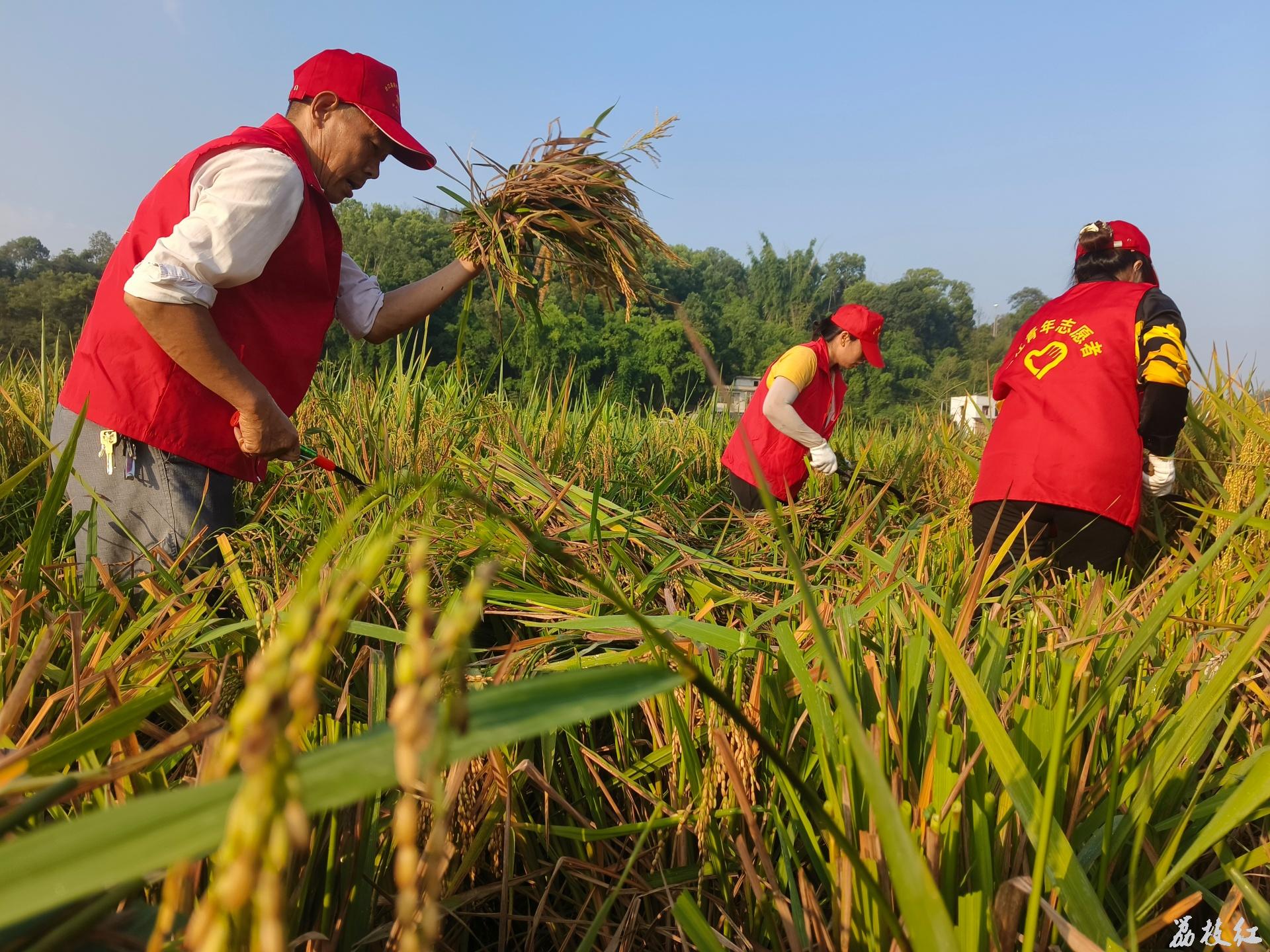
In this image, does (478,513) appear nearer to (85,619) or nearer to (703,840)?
(85,619)

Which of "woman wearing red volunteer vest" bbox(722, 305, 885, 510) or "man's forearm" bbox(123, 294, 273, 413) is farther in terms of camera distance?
"woman wearing red volunteer vest" bbox(722, 305, 885, 510)

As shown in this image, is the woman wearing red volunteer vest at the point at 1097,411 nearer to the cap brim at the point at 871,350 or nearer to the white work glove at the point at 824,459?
the white work glove at the point at 824,459

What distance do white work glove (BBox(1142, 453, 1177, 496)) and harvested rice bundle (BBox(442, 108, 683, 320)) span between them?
1.84 m

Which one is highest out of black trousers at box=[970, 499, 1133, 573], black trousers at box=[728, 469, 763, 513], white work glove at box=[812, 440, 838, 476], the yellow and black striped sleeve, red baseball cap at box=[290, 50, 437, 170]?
red baseball cap at box=[290, 50, 437, 170]

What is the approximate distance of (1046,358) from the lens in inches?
118

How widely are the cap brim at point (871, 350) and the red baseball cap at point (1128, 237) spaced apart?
1434 millimetres

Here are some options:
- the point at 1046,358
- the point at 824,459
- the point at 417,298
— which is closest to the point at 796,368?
the point at 824,459

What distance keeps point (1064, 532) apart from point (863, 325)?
69.5 inches

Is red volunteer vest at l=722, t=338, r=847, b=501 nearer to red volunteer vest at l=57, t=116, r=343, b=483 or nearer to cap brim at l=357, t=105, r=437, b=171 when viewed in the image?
cap brim at l=357, t=105, r=437, b=171

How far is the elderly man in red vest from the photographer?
1737 mm

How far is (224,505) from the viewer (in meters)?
2.08

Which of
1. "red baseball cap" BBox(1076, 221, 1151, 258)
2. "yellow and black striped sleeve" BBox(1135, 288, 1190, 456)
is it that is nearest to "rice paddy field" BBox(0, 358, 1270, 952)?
"yellow and black striped sleeve" BBox(1135, 288, 1190, 456)

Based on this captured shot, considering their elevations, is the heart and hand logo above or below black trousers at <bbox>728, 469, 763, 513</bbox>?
above

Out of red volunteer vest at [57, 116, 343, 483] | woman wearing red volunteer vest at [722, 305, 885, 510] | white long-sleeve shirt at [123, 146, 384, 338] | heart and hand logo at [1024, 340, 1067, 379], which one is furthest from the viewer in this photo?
woman wearing red volunteer vest at [722, 305, 885, 510]
